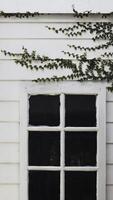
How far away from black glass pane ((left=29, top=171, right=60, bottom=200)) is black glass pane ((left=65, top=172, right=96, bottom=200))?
114 mm

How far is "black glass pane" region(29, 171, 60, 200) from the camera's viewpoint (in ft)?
18.6

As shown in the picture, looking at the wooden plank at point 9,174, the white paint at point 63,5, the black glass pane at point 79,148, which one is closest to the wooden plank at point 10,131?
the wooden plank at point 9,174

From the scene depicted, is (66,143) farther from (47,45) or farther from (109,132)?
(47,45)

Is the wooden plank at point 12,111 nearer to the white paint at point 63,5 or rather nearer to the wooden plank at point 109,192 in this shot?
the white paint at point 63,5

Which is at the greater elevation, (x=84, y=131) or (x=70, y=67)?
(x=70, y=67)

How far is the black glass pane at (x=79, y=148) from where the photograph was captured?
5.66 metres

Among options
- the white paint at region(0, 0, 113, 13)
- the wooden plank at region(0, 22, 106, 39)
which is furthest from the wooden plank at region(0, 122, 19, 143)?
the white paint at region(0, 0, 113, 13)

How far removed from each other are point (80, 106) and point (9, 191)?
47.9 inches

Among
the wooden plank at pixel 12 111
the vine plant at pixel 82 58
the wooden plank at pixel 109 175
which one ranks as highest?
the vine plant at pixel 82 58

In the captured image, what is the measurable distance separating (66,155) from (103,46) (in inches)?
49.8

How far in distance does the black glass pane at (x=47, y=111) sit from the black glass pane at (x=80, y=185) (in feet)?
2.03

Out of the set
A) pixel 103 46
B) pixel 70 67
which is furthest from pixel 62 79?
pixel 103 46

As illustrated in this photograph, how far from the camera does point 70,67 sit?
5551 millimetres

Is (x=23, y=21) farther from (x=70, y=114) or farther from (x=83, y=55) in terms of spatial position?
(x=70, y=114)
